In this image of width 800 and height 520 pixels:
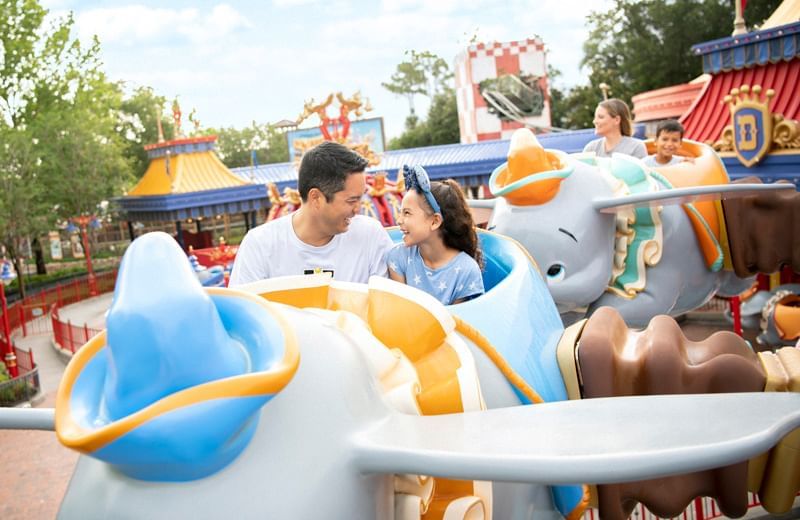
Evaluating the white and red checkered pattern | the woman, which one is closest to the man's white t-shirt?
the woman

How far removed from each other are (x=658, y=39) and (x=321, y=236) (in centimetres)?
2904

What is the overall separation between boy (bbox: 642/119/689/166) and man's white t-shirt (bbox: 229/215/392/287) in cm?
308

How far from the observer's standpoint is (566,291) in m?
4.02

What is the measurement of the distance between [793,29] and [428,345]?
6925mm

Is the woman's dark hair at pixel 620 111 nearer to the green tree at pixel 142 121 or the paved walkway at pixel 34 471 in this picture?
the paved walkway at pixel 34 471

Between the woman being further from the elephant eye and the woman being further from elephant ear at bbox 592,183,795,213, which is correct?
the elephant eye

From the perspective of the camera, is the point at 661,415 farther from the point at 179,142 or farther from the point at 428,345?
the point at 179,142

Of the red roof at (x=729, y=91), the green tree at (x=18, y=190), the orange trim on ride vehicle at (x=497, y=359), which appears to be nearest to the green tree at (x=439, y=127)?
the green tree at (x=18, y=190)

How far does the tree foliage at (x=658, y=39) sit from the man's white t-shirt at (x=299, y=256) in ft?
88.1

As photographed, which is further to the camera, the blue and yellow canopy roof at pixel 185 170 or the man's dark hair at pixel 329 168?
the blue and yellow canopy roof at pixel 185 170

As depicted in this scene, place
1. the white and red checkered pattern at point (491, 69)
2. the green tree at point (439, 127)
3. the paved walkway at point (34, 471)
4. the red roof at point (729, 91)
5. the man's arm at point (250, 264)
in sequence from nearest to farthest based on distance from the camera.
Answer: the man's arm at point (250, 264) < the paved walkway at point (34, 471) < the red roof at point (729, 91) < the white and red checkered pattern at point (491, 69) < the green tree at point (439, 127)

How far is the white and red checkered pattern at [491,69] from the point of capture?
2756cm

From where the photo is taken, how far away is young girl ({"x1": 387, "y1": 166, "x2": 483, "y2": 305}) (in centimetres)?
243

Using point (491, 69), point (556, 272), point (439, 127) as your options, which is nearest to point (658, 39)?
point (491, 69)
